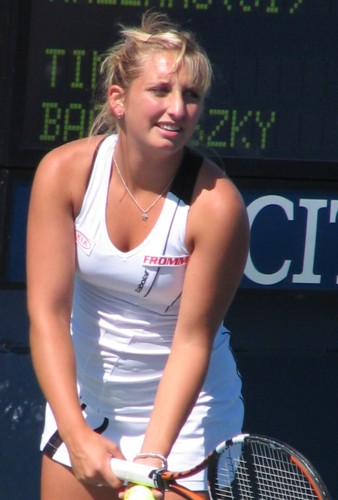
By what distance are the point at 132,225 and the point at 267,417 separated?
142 centimetres

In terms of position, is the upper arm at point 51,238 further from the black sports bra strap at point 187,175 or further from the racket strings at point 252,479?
the racket strings at point 252,479

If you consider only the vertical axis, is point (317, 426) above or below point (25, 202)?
below

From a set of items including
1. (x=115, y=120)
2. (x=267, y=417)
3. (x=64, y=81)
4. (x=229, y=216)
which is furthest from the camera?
(x=267, y=417)

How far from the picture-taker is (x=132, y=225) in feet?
8.54

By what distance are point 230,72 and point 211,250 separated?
1210 millimetres

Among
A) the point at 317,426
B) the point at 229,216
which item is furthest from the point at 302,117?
the point at 229,216

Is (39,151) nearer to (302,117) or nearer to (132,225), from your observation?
(302,117)

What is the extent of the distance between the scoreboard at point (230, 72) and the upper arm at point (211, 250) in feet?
3.57

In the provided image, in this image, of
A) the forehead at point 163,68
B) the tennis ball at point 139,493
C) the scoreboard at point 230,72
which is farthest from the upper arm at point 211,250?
the scoreboard at point 230,72

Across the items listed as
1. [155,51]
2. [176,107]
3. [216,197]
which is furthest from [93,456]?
[155,51]

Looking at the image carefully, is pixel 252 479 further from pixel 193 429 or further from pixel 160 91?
pixel 160 91

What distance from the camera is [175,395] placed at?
2.51m

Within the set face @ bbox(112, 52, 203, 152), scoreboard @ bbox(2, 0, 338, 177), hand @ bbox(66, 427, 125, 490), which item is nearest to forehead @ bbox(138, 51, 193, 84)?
face @ bbox(112, 52, 203, 152)

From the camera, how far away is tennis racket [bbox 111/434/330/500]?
222 centimetres
